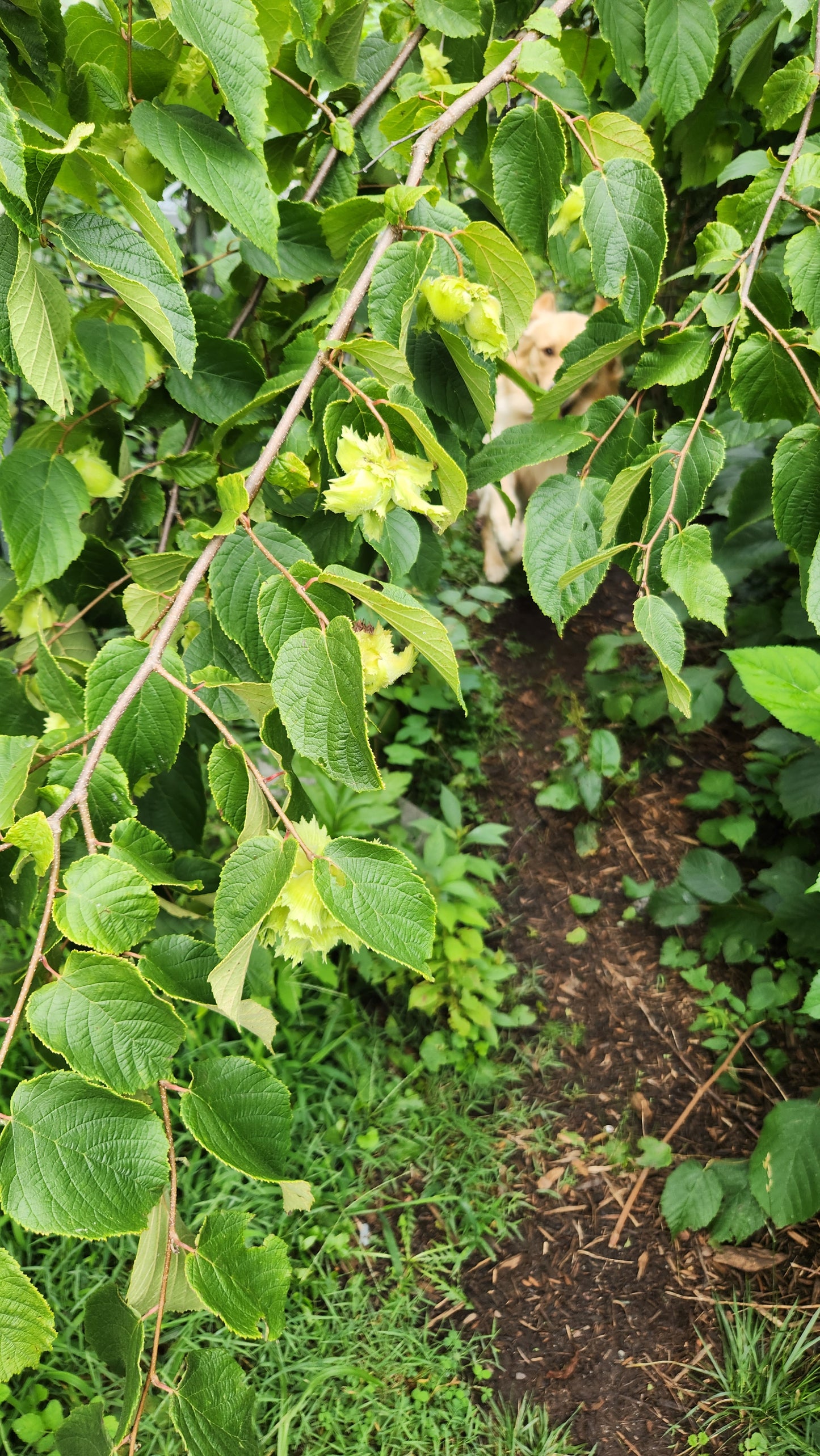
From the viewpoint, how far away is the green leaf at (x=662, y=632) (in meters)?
0.56

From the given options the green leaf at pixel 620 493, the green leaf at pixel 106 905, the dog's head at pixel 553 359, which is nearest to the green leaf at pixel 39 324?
the green leaf at pixel 106 905

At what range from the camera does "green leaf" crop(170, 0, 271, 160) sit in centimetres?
48

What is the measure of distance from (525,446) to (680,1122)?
4.95ft

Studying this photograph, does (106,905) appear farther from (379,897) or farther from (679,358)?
(679,358)

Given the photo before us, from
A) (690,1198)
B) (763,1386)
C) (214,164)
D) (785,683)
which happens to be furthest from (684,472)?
(763,1386)

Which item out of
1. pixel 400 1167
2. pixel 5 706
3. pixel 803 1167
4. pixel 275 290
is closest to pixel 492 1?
pixel 275 290

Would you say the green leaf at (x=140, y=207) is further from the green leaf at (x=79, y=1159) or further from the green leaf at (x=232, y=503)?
the green leaf at (x=79, y=1159)

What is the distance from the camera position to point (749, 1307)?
1492mm

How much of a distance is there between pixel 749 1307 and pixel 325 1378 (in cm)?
71

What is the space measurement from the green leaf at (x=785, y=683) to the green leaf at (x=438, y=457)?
2.28 ft

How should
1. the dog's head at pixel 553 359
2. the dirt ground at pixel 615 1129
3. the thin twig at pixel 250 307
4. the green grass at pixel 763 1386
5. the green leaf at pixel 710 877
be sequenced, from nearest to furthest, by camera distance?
the thin twig at pixel 250 307, the green grass at pixel 763 1386, the dirt ground at pixel 615 1129, the green leaf at pixel 710 877, the dog's head at pixel 553 359

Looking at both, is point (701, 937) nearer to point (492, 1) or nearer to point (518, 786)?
point (518, 786)

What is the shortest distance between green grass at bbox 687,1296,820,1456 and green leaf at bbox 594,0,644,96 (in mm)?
1718

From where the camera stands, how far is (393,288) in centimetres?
53
